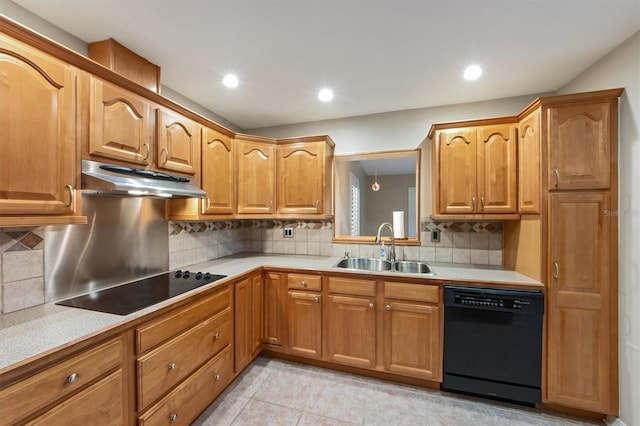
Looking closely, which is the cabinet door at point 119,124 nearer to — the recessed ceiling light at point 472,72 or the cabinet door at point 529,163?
the recessed ceiling light at point 472,72

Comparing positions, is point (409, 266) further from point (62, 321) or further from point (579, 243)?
point (62, 321)

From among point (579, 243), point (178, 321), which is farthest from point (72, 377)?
point (579, 243)

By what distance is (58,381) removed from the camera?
1040mm

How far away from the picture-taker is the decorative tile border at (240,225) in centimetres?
246

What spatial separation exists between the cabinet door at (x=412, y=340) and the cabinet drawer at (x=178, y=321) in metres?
1.31

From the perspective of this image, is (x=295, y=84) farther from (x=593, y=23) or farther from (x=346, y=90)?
(x=593, y=23)

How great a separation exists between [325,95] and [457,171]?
4.52ft

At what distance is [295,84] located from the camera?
2.25 m

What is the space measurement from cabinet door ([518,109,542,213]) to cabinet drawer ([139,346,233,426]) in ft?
8.39

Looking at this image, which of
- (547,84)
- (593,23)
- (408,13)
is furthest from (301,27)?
Result: (547,84)

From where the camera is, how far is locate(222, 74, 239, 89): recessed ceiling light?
2.11m

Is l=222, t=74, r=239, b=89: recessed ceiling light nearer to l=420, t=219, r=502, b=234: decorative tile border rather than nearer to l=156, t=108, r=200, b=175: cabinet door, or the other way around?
l=156, t=108, r=200, b=175: cabinet door

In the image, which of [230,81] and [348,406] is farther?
[230,81]

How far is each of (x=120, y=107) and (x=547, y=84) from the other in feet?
10.6
